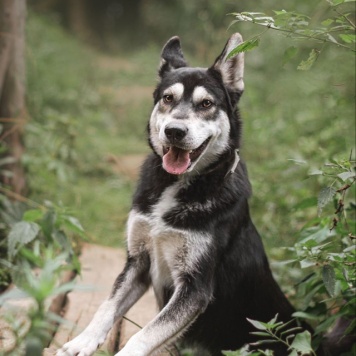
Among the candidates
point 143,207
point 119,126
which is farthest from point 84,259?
point 119,126

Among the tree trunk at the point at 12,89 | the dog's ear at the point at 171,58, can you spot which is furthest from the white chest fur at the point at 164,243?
the tree trunk at the point at 12,89

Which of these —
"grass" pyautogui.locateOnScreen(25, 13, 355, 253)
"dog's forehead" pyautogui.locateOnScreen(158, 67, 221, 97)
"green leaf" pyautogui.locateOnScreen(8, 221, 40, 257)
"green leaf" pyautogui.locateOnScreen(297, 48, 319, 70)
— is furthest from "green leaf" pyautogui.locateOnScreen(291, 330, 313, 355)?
"green leaf" pyautogui.locateOnScreen(8, 221, 40, 257)

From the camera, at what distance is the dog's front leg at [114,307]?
2.91 m

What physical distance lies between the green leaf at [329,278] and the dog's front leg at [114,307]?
98cm

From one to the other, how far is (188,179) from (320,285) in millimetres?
1014

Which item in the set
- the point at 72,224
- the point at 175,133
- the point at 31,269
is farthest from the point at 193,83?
the point at 31,269

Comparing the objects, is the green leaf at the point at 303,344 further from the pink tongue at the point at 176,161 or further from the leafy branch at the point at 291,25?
the leafy branch at the point at 291,25

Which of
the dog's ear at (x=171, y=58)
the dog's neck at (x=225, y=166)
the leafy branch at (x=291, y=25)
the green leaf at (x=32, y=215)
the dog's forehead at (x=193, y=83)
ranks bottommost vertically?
the green leaf at (x=32, y=215)

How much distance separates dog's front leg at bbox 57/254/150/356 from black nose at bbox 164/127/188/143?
2.26 feet

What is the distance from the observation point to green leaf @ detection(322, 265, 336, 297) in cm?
292

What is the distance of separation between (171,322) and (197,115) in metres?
1.14

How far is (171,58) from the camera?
3.61 metres

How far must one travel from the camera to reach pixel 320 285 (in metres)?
3.46

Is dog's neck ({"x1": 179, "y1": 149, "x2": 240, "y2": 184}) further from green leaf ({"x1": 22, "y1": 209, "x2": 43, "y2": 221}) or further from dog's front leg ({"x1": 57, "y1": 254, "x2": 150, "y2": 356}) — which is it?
green leaf ({"x1": 22, "y1": 209, "x2": 43, "y2": 221})
